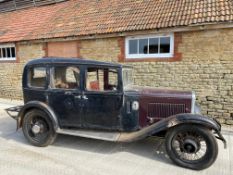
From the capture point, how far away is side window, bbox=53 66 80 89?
14.5 ft

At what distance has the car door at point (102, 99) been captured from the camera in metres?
4.16

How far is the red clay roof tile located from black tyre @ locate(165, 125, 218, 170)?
372 centimetres

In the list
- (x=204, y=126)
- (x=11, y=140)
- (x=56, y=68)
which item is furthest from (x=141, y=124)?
(x=11, y=140)

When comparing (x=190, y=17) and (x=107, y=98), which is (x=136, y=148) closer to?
(x=107, y=98)

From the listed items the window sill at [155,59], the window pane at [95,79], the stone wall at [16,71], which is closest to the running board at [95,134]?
the window pane at [95,79]

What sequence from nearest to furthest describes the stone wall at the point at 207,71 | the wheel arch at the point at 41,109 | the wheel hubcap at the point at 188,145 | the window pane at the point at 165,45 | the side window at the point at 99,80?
the wheel hubcap at the point at 188,145, the side window at the point at 99,80, the wheel arch at the point at 41,109, the stone wall at the point at 207,71, the window pane at the point at 165,45

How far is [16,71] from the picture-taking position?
34.9 ft

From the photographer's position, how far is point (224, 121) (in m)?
6.26

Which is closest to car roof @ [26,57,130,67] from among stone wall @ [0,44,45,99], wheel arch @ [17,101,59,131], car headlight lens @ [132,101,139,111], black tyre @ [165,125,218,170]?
car headlight lens @ [132,101,139,111]

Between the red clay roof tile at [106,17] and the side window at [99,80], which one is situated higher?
the red clay roof tile at [106,17]

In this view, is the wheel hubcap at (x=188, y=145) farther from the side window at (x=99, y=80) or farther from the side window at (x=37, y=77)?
the side window at (x=37, y=77)

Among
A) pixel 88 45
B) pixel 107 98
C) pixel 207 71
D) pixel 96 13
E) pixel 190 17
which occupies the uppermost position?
pixel 96 13

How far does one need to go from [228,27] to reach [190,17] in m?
1.14

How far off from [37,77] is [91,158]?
7.16ft
